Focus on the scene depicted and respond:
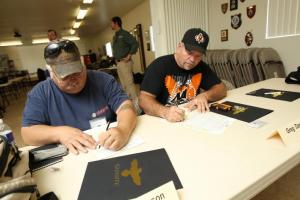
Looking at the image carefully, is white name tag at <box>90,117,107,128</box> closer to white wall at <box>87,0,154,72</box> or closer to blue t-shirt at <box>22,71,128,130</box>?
blue t-shirt at <box>22,71,128,130</box>

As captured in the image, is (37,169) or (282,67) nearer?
(37,169)

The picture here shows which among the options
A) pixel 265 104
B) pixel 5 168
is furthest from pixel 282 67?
pixel 5 168

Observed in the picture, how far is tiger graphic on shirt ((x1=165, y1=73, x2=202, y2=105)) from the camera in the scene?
5.20 feet

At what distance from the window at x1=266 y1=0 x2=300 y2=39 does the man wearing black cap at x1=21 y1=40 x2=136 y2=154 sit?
2378mm

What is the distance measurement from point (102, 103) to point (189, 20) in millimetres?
2751

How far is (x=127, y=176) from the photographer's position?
2.28ft

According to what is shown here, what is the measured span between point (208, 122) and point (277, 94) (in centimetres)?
68

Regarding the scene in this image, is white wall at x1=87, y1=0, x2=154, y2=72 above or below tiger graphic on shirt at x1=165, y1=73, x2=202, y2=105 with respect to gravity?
above

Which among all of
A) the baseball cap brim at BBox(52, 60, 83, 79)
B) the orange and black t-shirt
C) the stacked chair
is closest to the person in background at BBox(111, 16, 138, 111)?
the stacked chair

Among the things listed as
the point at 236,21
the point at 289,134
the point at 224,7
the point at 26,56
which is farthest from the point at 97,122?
the point at 26,56

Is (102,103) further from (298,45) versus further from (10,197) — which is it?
(298,45)

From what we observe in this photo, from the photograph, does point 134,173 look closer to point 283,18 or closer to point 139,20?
point 283,18

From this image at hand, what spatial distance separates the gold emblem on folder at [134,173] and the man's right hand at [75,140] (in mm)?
247

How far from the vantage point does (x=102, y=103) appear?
48.8 inches
